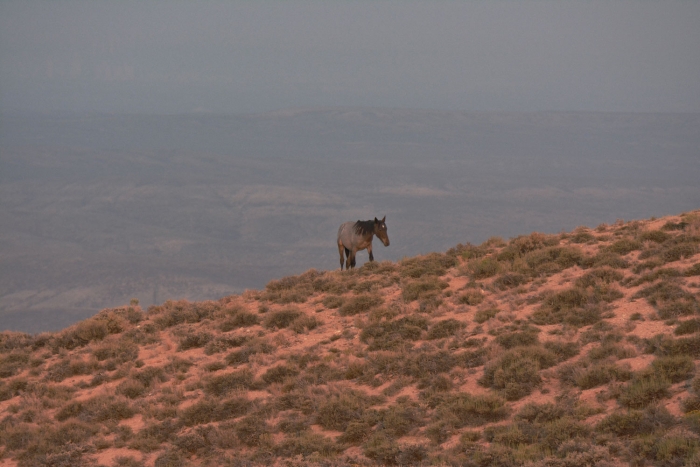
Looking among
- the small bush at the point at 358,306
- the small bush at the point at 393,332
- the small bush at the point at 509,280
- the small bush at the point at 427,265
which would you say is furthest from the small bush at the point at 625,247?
the small bush at the point at 358,306

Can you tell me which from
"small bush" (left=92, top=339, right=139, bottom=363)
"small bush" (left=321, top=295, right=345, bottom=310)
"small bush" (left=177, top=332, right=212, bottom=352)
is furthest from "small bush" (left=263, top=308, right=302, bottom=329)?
"small bush" (left=92, top=339, right=139, bottom=363)

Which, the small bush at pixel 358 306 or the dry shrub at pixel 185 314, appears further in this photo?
the dry shrub at pixel 185 314

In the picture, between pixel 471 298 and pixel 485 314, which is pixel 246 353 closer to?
pixel 471 298

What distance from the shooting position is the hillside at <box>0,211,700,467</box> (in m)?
11.3

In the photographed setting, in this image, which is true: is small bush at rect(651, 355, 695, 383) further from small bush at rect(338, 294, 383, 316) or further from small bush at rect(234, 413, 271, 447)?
small bush at rect(338, 294, 383, 316)

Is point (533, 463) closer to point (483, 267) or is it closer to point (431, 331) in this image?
point (431, 331)

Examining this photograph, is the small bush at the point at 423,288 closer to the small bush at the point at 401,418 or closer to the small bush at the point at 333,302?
the small bush at the point at 333,302

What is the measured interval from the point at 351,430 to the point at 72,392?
23.7ft

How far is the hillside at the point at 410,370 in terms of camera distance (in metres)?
11.3

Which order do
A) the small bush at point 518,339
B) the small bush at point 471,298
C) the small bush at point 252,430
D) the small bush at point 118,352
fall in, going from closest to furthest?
the small bush at point 252,430 → the small bush at point 518,339 → the small bush at point 471,298 → the small bush at point 118,352

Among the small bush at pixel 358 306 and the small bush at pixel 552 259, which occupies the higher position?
the small bush at pixel 552 259

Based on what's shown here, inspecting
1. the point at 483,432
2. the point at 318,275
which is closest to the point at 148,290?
the point at 318,275

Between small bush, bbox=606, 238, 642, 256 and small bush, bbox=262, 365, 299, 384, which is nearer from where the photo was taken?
small bush, bbox=262, 365, 299, 384

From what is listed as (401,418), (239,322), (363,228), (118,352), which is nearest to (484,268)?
(239,322)
